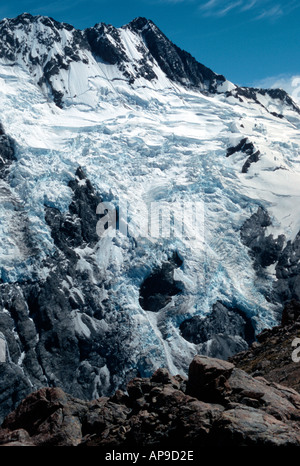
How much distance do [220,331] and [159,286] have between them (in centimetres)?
2249

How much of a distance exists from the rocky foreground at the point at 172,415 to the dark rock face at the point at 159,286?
151 metres

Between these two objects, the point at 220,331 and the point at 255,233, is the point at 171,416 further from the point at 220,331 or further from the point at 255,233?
the point at 255,233

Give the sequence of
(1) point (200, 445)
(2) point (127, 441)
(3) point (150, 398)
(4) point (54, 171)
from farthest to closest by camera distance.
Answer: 1. (4) point (54, 171)
2. (3) point (150, 398)
3. (2) point (127, 441)
4. (1) point (200, 445)

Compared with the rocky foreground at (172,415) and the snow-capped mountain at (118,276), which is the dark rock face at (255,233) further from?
the rocky foreground at (172,415)

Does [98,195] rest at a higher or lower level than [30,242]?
higher

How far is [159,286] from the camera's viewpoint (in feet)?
592

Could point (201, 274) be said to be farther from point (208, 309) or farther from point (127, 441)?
point (127, 441)

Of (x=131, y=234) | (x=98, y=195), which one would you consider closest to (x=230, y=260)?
(x=131, y=234)

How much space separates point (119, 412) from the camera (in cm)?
2653

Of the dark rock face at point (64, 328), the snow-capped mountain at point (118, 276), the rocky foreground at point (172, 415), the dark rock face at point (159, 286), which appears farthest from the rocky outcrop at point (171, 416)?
the dark rock face at point (159, 286)

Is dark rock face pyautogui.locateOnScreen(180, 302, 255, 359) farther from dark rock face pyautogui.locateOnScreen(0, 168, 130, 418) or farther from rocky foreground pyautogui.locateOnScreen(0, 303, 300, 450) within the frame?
rocky foreground pyautogui.locateOnScreen(0, 303, 300, 450)

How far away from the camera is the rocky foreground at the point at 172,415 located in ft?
68.6

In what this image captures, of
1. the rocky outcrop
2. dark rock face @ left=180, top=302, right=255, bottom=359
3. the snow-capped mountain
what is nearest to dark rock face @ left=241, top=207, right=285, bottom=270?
the snow-capped mountain
